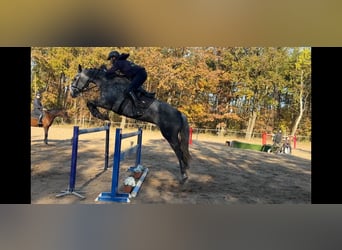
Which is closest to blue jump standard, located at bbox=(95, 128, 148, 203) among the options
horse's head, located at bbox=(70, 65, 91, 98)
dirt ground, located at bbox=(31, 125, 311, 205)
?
dirt ground, located at bbox=(31, 125, 311, 205)

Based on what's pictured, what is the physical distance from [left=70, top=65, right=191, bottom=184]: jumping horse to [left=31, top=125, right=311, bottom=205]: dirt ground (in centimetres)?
24

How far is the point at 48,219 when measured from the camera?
2.82 meters

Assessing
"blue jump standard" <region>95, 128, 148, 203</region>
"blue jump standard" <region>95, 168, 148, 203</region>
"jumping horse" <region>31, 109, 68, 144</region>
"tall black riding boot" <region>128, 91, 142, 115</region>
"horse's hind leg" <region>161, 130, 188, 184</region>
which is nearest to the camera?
"blue jump standard" <region>95, 128, 148, 203</region>

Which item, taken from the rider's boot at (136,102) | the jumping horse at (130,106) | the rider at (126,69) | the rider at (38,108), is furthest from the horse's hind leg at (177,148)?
the rider at (38,108)

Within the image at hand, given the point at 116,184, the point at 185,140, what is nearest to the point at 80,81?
the point at 116,184

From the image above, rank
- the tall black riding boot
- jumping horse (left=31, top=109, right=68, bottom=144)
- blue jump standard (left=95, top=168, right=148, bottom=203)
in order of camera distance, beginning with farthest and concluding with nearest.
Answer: jumping horse (left=31, top=109, right=68, bottom=144) < the tall black riding boot < blue jump standard (left=95, top=168, right=148, bottom=203)

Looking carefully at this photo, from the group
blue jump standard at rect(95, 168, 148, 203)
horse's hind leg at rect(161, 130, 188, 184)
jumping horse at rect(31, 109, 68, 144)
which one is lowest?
blue jump standard at rect(95, 168, 148, 203)

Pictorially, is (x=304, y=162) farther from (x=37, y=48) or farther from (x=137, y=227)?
(x=37, y=48)

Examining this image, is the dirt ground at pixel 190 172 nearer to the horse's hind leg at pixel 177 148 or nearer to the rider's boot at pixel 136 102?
the horse's hind leg at pixel 177 148

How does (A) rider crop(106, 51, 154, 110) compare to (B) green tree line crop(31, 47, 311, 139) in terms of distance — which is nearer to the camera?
(A) rider crop(106, 51, 154, 110)

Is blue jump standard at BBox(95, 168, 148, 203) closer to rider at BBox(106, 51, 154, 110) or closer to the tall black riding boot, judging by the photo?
the tall black riding boot

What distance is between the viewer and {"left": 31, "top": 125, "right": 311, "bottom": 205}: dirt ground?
12.0 feet
